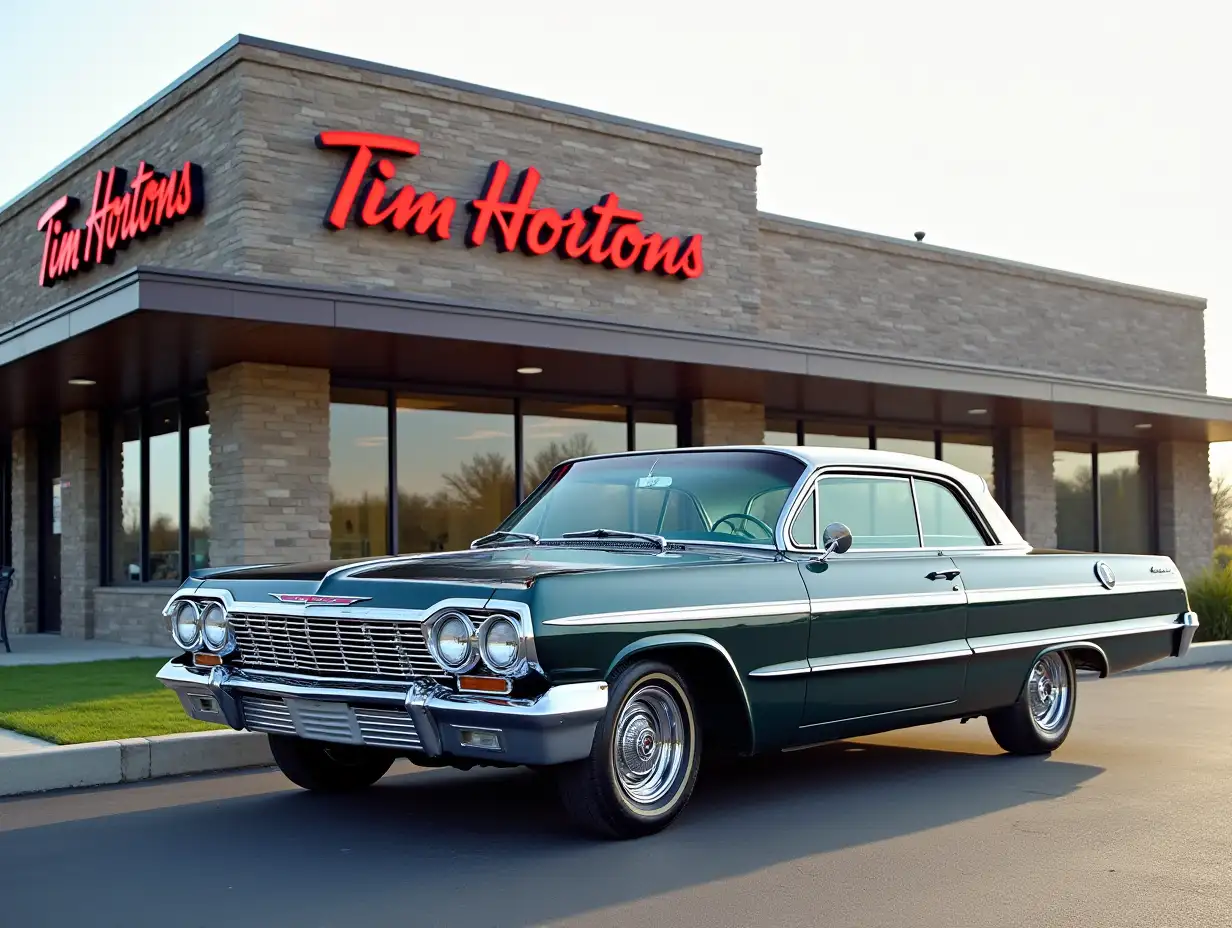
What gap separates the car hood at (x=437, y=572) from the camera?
5.81 meters

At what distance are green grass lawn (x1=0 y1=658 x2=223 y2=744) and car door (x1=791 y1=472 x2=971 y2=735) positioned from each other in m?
4.00

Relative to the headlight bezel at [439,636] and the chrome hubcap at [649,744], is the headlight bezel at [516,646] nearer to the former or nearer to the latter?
the headlight bezel at [439,636]

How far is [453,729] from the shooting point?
5.67 m

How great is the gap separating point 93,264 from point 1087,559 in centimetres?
1337

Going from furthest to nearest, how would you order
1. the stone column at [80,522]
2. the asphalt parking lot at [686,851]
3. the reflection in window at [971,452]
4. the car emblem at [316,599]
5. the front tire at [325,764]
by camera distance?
the reflection in window at [971,452] → the stone column at [80,522] → the front tire at [325,764] → the car emblem at [316,599] → the asphalt parking lot at [686,851]

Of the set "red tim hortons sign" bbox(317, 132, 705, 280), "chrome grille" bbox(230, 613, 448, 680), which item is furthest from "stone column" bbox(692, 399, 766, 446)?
"chrome grille" bbox(230, 613, 448, 680)

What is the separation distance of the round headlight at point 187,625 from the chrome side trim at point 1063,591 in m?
4.07

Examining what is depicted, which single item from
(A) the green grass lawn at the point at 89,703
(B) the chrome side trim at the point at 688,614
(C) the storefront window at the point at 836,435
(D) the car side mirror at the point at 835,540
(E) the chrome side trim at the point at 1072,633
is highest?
(C) the storefront window at the point at 836,435

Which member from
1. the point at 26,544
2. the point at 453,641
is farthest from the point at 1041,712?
the point at 26,544

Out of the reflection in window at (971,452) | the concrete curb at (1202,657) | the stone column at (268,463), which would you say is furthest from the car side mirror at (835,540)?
the reflection in window at (971,452)

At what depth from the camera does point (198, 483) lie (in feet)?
54.4

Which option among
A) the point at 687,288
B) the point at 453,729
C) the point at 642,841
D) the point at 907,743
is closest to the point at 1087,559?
the point at 907,743

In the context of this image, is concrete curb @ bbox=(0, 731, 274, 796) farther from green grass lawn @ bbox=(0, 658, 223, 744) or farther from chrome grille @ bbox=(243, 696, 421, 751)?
chrome grille @ bbox=(243, 696, 421, 751)

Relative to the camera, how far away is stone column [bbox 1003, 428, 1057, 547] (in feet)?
76.4
